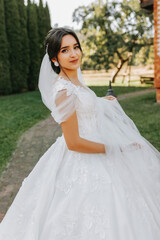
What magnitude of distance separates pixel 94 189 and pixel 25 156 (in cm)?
396

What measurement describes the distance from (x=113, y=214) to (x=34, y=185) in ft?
2.58

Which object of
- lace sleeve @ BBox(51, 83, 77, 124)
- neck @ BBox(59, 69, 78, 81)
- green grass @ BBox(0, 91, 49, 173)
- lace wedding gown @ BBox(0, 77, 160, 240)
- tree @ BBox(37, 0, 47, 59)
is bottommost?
green grass @ BBox(0, 91, 49, 173)

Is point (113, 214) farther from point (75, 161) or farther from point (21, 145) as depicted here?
point (21, 145)

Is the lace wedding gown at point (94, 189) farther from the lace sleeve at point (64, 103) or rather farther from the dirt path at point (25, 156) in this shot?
the dirt path at point (25, 156)

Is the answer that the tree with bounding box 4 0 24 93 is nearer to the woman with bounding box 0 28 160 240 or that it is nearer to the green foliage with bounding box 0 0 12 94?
the green foliage with bounding box 0 0 12 94

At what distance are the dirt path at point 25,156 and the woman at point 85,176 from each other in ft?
4.84

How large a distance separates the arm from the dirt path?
1897 millimetres

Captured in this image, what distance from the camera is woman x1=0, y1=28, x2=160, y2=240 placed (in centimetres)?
197

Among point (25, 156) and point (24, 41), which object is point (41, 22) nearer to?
point (24, 41)

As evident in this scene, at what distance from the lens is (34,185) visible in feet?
7.98

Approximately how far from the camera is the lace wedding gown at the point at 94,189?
1968 millimetres

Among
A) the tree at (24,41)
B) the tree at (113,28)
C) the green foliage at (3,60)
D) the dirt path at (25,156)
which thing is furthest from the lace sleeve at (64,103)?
the tree at (113,28)

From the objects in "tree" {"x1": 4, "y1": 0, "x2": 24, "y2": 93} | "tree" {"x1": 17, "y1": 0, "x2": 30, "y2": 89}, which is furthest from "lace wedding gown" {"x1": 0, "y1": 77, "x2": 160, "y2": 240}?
"tree" {"x1": 17, "y1": 0, "x2": 30, "y2": 89}

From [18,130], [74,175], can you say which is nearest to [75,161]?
[74,175]
